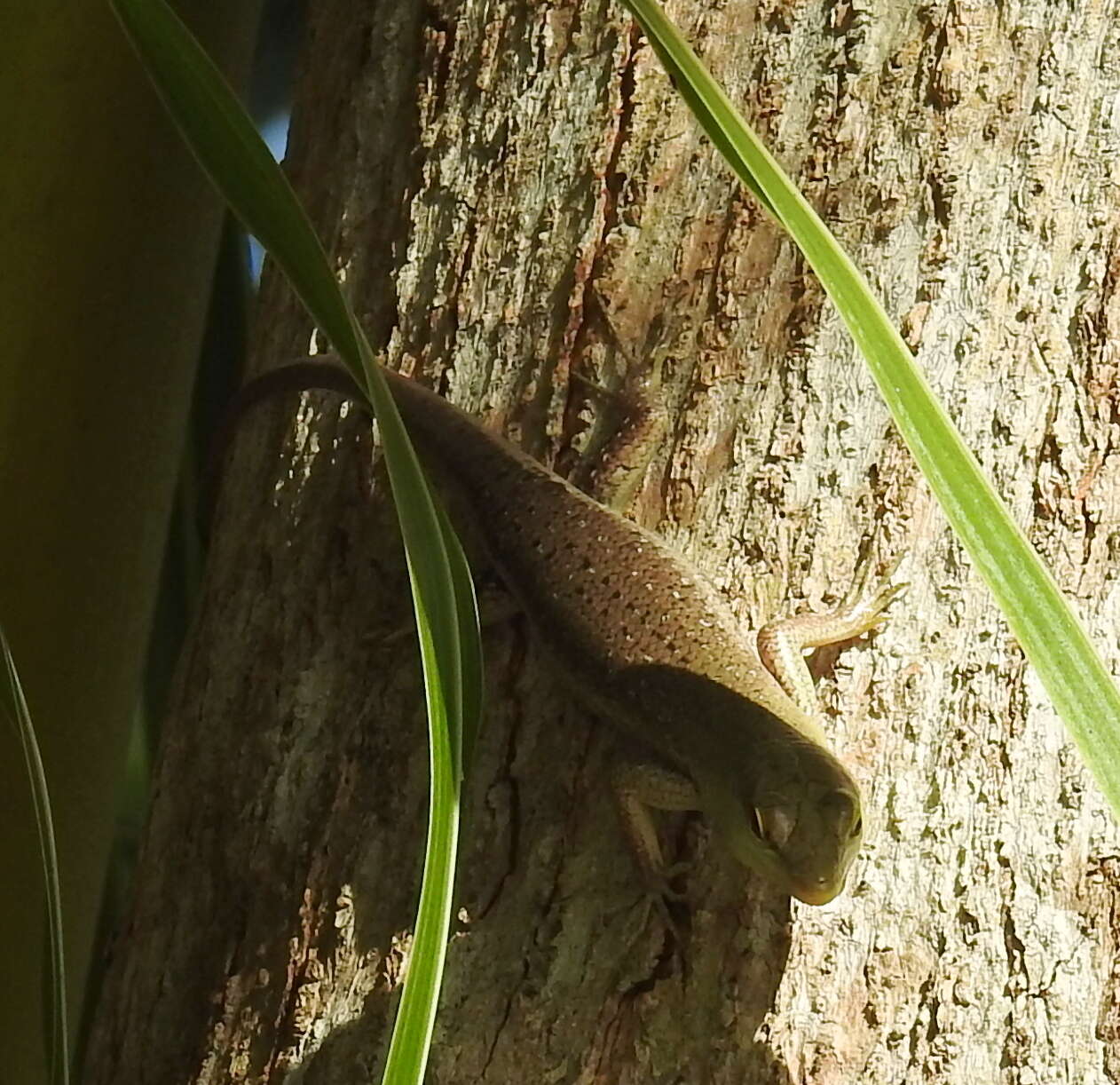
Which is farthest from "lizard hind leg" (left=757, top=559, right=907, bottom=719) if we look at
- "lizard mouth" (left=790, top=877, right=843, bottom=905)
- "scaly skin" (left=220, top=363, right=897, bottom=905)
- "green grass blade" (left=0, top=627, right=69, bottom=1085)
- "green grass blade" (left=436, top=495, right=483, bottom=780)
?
"green grass blade" (left=0, top=627, right=69, bottom=1085)

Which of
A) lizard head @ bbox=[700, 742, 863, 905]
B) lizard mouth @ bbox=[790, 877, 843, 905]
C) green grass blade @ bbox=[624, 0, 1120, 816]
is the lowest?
lizard mouth @ bbox=[790, 877, 843, 905]

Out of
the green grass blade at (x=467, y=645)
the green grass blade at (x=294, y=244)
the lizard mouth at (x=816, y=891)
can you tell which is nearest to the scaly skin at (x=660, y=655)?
the lizard mouth at (x=816, y=891)

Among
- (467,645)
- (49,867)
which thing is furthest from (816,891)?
(49,867)

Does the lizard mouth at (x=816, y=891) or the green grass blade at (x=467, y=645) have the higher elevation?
the green grass blade at (x=467, y=645)

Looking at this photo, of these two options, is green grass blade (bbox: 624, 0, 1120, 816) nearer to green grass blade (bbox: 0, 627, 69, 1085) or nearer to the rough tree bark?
the rough tree bark

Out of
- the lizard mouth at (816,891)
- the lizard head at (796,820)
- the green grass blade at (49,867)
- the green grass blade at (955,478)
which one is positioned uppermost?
the green grass blade at (955,478)

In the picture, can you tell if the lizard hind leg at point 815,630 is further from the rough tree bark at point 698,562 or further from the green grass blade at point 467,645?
the green grass blade at point 467,645

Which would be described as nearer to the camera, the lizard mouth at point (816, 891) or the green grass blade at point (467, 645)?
the green grass blade at point (467, 645)
